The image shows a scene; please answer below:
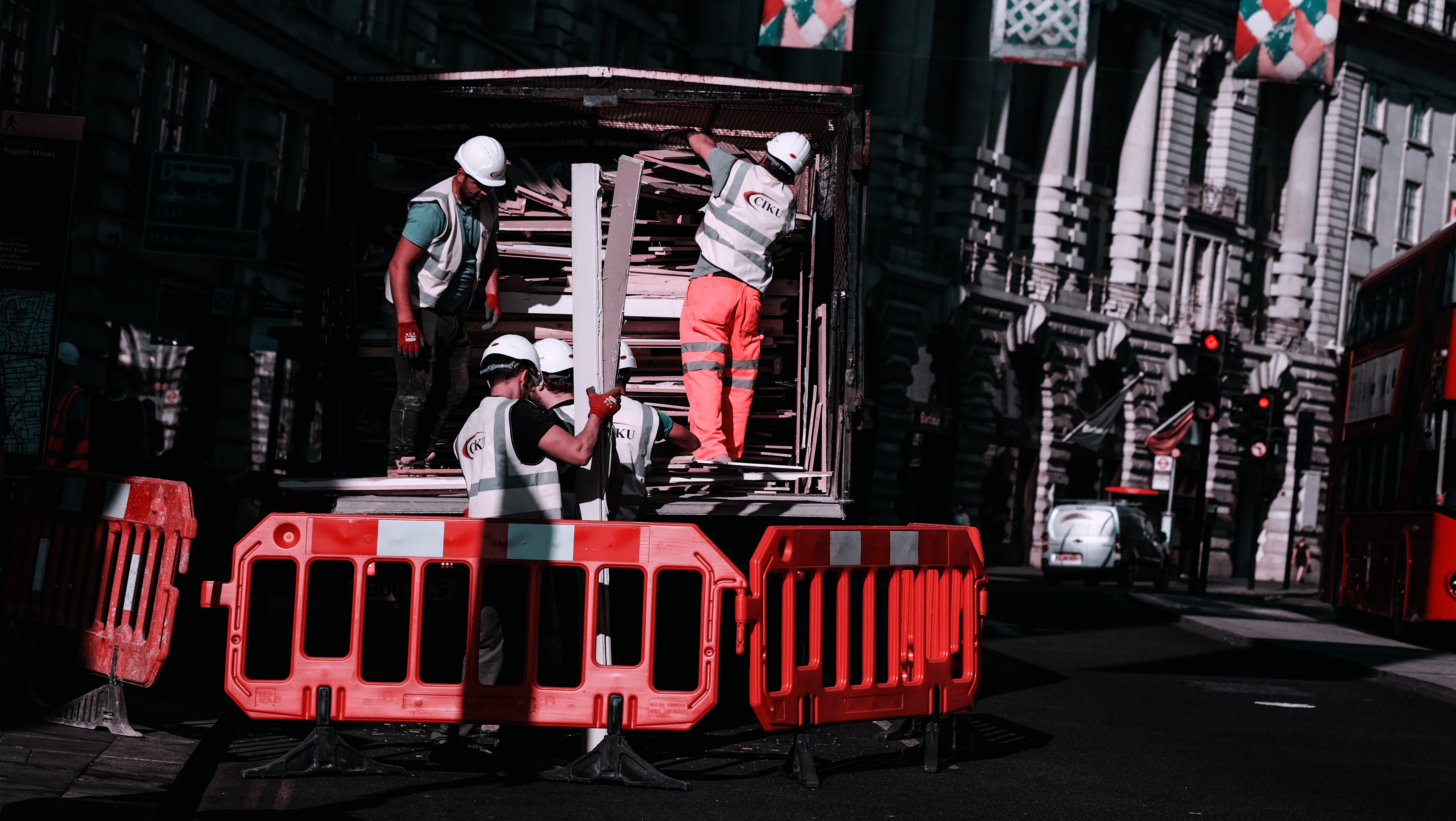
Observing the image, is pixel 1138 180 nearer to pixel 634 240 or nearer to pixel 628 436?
pixel 634 240

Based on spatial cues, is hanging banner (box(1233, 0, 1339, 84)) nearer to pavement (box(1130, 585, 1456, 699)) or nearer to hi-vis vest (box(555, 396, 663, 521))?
pavement (box(1130, 585, 1456, 699))

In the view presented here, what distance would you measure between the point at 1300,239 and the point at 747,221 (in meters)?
44.1

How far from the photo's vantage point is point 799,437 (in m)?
11.2

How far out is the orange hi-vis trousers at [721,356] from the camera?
10.5m

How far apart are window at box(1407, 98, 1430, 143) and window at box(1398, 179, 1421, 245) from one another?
1218 millimetres

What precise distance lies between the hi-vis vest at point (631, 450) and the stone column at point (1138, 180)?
38507mm

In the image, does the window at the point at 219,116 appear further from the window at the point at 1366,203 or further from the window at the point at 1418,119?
the window at the point at 1418,119

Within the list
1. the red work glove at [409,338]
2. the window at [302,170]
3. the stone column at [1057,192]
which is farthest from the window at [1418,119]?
the red work glove at [409,338]

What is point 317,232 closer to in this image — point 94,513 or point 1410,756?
point 94,513

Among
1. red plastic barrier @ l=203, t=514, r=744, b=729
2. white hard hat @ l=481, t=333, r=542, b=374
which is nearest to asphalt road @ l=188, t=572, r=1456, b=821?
red plastic barrier @ l=203, t=514, r=744, b=729

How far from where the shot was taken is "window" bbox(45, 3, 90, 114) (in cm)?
2030

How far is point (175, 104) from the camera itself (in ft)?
75.6

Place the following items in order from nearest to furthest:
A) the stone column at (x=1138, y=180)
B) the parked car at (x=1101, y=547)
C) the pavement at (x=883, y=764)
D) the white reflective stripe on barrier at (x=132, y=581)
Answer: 1. the pavement at (x=883, y=764)
2. the white reflective stripe on barrier at (x=132, y=581)
3. the parked car at (x=1101, y=547)
4. the stone column at (x=1138, y=180)

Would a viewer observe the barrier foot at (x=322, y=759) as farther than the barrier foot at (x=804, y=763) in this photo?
No
